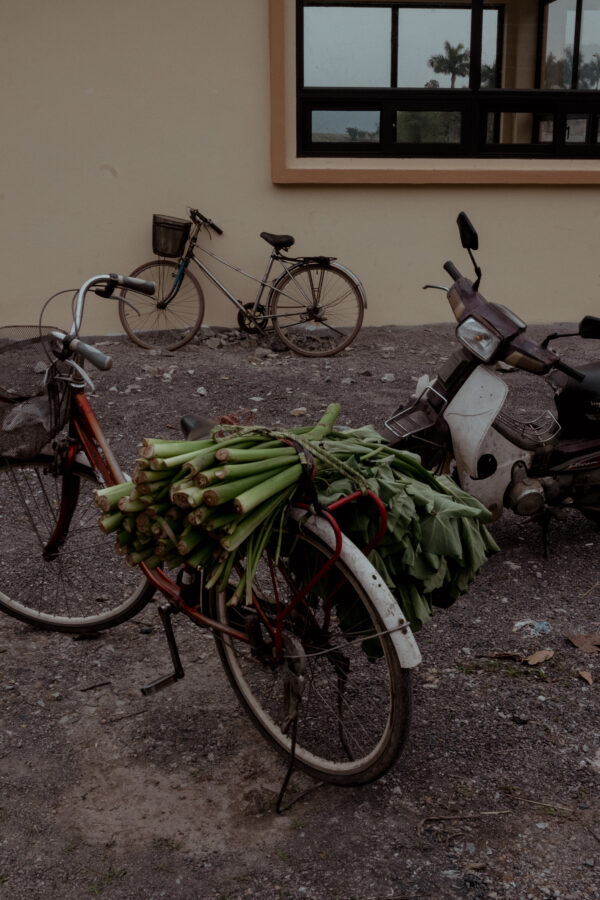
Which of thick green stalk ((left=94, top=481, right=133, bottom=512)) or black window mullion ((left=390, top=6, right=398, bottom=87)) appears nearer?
thick green stalk ((left=94, top=481, right=133, bottom=512))

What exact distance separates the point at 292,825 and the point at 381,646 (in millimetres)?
567

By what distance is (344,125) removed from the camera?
811 cm

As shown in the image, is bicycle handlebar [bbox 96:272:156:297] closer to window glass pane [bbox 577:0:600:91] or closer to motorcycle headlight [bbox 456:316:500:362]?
motorcycle headlight [bbox 456:316:500:362]

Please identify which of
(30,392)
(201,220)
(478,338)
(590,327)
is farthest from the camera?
(201,220)

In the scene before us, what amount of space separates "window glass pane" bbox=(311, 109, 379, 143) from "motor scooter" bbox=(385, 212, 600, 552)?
177 inches

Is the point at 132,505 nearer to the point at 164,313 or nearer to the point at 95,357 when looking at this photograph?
the point at 95,357

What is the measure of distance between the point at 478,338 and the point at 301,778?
6.42 feet

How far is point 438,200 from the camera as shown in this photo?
8.09 m

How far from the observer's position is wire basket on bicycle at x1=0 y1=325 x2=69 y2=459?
3158 millimetres

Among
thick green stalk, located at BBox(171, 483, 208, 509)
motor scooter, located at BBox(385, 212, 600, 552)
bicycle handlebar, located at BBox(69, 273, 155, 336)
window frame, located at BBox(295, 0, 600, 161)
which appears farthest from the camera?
window frame, located at BBox(295, 0, 600, 161)

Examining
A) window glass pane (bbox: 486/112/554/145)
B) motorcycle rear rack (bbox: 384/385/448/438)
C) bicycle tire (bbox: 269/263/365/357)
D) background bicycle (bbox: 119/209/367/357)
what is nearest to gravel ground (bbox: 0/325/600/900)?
motorcycle rear rack (bbox: 384/385/448/438)

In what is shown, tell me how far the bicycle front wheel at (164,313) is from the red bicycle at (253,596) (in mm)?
4266

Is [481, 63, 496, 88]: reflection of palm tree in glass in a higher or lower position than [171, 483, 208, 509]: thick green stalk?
higher

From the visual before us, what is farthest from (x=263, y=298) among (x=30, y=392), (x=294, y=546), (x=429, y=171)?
(x=294, y=546)
